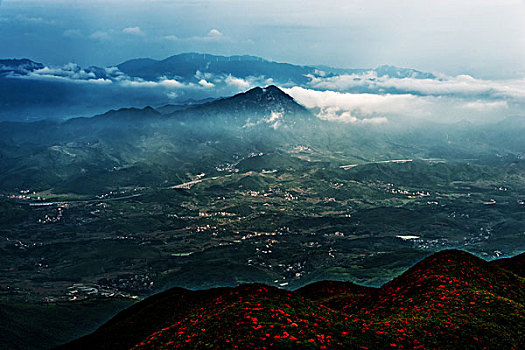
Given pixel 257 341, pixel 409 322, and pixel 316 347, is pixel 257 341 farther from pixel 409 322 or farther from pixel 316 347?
pixel 409 322

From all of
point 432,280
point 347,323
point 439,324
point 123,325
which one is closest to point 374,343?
point 347,323

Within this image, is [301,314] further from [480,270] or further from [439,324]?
[480,270]

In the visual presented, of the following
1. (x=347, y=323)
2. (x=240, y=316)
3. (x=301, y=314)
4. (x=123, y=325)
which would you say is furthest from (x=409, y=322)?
(x=123, y=325)

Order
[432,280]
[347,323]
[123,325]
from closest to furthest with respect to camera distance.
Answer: [347,323] → [432,280] → [123,325]

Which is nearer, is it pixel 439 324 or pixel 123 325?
pixel 439 324

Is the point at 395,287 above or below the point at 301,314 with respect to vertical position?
below

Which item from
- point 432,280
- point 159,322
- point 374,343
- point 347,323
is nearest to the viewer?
point 374,343

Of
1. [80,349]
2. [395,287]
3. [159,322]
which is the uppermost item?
[395,287]
